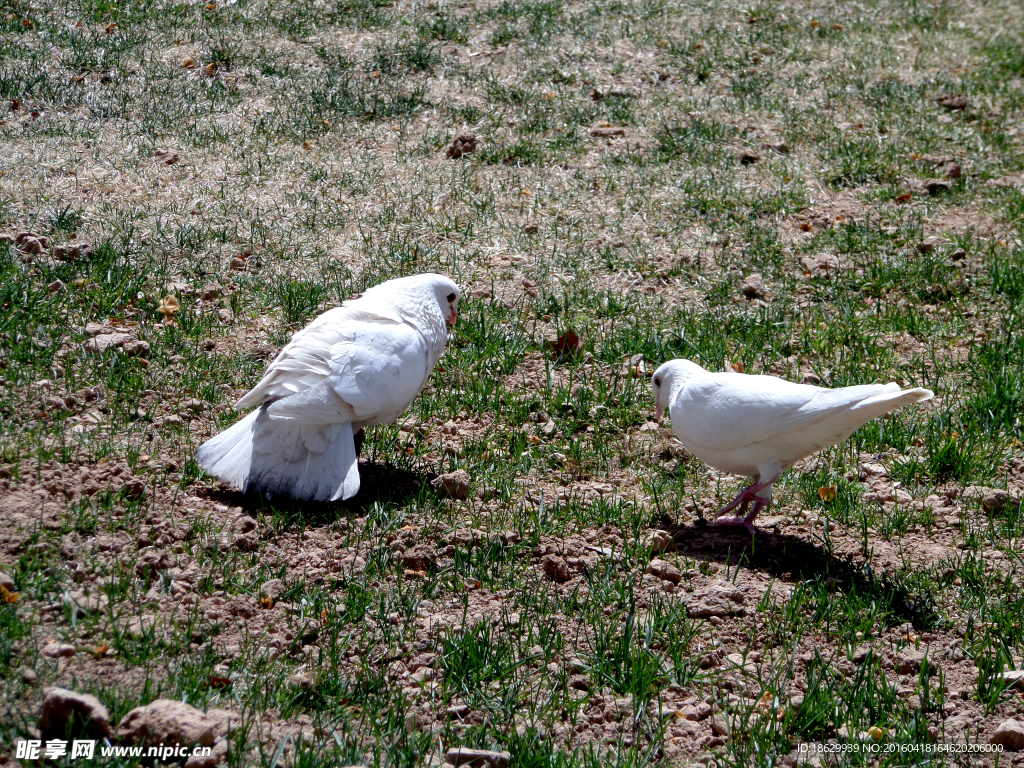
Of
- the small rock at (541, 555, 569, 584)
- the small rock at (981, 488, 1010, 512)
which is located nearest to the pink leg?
the small rock at (541, 555, 569, 584)

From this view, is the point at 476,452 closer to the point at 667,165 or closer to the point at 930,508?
the point at 930,508

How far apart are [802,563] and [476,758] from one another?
174 cm

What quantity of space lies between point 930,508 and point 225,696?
2.98 meters

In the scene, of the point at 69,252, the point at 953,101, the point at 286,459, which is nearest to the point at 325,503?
the point at 286,459

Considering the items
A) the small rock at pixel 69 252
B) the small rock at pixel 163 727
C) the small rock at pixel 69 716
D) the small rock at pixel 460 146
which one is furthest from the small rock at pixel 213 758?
the small rock at pixel 460 146

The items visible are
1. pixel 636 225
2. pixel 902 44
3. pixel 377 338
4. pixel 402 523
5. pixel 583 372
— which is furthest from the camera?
pixel 902 44

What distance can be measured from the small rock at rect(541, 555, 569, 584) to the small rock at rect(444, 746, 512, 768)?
40.2 inches

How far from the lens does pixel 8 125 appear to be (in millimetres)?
6922

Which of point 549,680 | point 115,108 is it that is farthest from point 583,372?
point 115,108

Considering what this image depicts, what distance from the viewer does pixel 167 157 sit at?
6.68 meters

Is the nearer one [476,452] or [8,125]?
[476,452]

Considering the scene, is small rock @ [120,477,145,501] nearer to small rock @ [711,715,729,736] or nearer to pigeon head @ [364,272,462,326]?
pigeon head @ [364,272,462,326]

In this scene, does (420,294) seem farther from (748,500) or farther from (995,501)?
(995,501)

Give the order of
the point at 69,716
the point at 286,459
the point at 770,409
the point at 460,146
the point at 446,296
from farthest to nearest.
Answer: the point at 460,146 → the point at 446,296 → the point at 286,459 → the point at 770,409 → the point at 69,716
